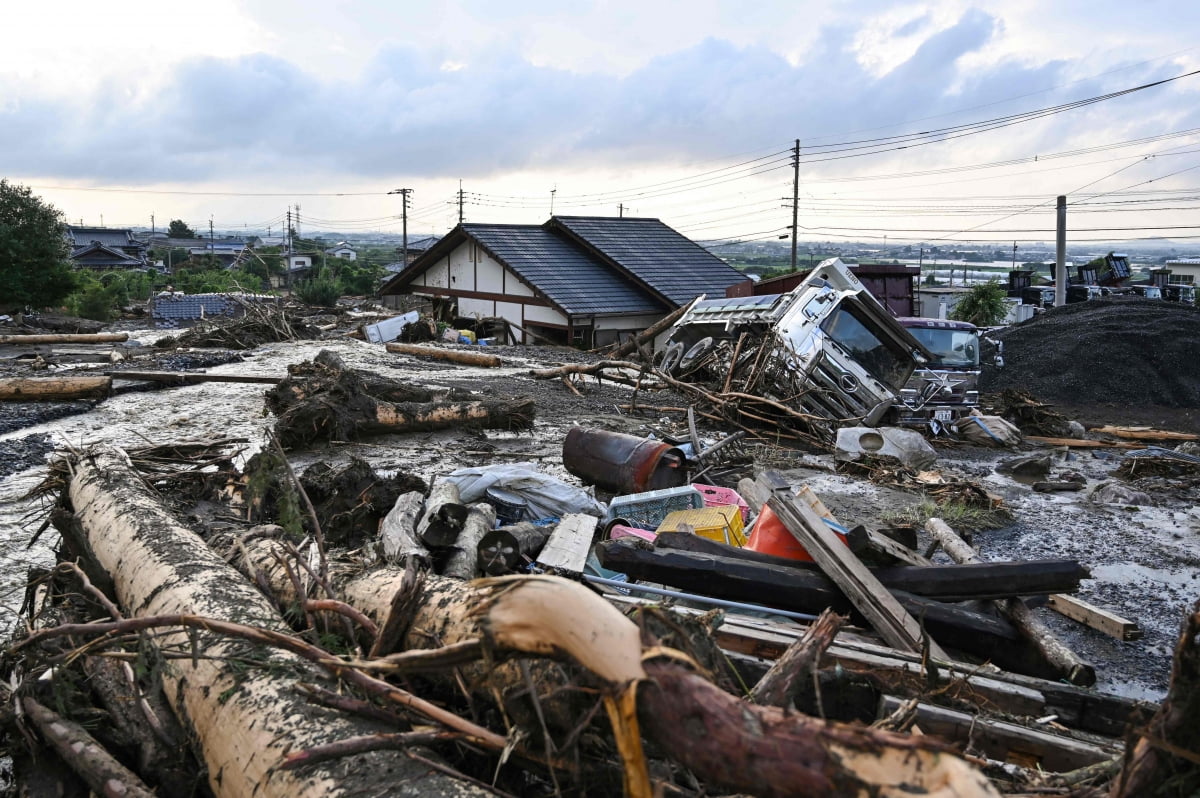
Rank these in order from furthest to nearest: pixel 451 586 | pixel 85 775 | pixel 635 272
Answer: pixel 635 272 → pixel 451 586 → pixel 85 775

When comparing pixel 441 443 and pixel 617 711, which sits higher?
pixel 617 711

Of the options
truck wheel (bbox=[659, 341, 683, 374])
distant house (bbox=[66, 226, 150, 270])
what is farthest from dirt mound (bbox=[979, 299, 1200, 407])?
distant house (bbox=[66, 226, 150, 270])

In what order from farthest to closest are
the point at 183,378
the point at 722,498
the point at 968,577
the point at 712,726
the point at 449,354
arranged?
the point at 449,354 → the point at 183,378 → the point at 722,498 → the point at 968,577 → the point at 712,726

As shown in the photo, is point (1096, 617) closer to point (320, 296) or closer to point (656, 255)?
point (656, 255)

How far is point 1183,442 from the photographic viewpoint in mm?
12875

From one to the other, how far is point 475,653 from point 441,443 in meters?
7.46

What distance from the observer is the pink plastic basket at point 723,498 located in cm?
642

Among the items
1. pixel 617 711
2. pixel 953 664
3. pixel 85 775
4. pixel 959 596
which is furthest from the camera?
pixel 959 596

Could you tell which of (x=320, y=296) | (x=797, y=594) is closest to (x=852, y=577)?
(x=797, y=594)


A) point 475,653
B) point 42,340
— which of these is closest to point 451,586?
point 475,653

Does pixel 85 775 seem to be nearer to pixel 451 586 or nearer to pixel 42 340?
pixel 451 586

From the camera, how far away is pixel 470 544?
5062 mm

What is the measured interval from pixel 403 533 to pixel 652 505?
2.04 meters

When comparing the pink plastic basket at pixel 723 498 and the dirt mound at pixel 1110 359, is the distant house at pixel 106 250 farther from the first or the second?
the pink plastic basket at pixel 723 498
